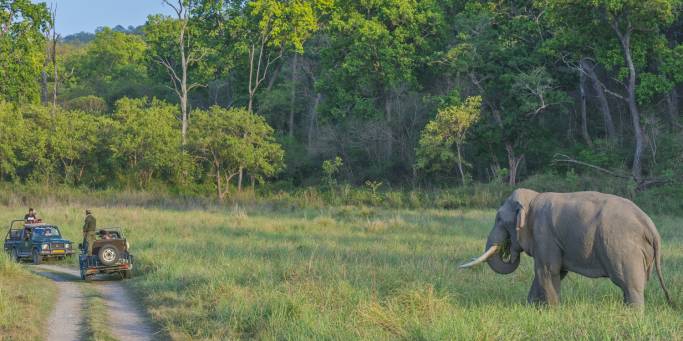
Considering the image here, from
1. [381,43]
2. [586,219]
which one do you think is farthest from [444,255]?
[381,43]

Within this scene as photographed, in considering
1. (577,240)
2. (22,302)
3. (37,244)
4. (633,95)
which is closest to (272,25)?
(633,95)

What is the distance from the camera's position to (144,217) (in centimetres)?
3400

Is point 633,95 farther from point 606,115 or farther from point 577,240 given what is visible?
point 577,240

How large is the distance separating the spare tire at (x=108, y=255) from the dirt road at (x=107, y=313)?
0.52m

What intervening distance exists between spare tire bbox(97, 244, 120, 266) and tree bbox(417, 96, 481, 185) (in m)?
28.1

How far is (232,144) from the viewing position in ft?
158

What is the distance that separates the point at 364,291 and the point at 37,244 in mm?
13958

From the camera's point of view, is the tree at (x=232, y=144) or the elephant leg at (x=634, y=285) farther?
→ the tree at (x=232, y=144)

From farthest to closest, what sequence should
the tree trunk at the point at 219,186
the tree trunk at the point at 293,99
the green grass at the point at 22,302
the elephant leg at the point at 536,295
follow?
the tree trunk at the point at 293,99
the tree trunk at the point at 219,186
the elephant leg at the point at 536,295
the green grass at the point at 22,302

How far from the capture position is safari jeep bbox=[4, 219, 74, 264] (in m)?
22.7

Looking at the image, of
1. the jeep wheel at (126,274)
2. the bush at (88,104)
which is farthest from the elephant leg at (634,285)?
the bush at (88,104)

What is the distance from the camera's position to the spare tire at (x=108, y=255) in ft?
61.0

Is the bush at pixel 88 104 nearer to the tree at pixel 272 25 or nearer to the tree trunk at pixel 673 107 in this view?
the tree at pixel 272 25

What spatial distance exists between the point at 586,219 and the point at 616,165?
33.6 meters
